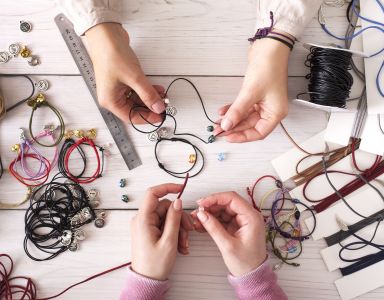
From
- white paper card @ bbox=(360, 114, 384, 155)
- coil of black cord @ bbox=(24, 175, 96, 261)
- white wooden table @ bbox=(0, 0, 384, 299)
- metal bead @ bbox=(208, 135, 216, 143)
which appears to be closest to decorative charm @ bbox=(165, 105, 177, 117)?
white wooden table @ bbox=(0, 0, 384, 299)

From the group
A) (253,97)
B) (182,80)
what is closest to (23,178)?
(182,80)

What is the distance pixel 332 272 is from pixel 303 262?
Result: 3.7 inches

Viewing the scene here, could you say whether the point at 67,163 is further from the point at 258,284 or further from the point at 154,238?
the point at 258,284

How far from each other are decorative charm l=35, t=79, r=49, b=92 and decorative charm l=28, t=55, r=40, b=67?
0.06m

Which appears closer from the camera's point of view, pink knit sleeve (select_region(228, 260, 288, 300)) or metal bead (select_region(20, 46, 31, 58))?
pink knit sleeve (select_region(228, 260, 288, 300))

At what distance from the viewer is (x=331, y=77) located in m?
1.15

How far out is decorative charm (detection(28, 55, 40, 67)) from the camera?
50.0 inches

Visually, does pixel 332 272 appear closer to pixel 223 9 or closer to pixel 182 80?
pixel 182 80

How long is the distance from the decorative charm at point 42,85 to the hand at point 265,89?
58 centimetres

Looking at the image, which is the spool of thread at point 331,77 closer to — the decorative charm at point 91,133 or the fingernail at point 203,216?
the fingernail at point 203,216

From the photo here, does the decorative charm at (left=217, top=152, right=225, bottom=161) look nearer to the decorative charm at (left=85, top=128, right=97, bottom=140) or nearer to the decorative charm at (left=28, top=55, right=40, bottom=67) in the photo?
the decorative charm at (left=85, top=128, right=97, bottom=140)

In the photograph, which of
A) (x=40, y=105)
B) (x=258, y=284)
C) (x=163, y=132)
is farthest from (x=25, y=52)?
(x=258, y=284)

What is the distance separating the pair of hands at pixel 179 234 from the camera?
1.10m

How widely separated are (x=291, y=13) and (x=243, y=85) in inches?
9.5
